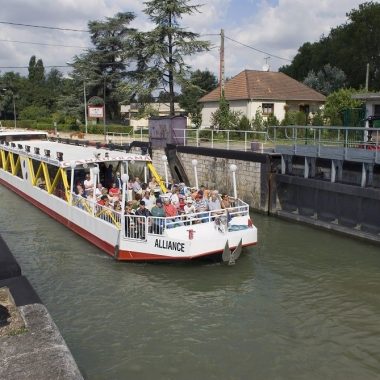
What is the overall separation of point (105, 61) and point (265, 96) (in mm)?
26858

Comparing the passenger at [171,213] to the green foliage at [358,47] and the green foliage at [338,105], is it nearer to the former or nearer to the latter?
the green foliage at [338,105]

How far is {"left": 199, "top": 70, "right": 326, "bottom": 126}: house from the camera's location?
133ft

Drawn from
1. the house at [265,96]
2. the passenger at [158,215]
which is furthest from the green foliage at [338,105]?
the passenger at [158,215]

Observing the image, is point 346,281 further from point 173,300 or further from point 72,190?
point 72,190

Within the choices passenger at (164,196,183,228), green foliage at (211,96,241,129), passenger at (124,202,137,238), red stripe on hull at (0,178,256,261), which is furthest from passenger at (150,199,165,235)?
green foliage at (211,96,241,129)

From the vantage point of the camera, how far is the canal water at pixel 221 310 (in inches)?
313

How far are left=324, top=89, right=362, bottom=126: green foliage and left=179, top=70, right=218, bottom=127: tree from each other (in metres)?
10.3

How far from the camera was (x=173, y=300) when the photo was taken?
10625mm

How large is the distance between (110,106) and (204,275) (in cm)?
5256

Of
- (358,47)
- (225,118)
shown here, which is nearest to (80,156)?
(225,118)

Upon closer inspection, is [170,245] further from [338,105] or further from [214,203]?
Answer: [338,105]

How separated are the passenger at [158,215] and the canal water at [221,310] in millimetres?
1058

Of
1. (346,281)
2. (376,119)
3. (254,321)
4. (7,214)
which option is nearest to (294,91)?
(376,119)

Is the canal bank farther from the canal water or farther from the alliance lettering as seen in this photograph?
the alliance lettering
